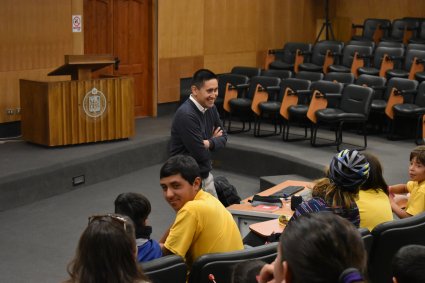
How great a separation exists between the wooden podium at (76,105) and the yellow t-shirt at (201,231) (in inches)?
184

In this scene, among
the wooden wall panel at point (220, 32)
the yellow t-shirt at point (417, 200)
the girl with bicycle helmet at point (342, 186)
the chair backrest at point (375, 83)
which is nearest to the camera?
the girl with bicycle helmet at point (342, 186)

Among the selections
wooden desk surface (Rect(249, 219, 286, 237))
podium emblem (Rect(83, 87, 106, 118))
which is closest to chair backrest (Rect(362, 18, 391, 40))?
podium emblem (Rect(83, 87, 106, 118))

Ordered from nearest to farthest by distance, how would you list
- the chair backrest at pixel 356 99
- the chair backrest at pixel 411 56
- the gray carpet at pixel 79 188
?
1. the gray carpet at pixel 79 188
2. the chair backrest at pixel 356 99
3. the chair backrest at pixel 411 56

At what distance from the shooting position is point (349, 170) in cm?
325

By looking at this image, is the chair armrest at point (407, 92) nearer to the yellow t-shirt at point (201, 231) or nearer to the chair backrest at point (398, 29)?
the chair backrest at point (398, 29)

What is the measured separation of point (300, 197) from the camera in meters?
4.73

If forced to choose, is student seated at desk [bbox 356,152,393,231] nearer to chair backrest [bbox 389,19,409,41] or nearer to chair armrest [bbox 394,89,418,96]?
chair armrest [bbox 394,89,418,96]

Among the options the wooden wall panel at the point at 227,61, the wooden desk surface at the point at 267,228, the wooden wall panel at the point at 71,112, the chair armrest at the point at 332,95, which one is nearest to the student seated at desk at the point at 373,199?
the wooden desk surface at the point at 267,228

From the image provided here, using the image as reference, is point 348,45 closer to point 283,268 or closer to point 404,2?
point 404,2

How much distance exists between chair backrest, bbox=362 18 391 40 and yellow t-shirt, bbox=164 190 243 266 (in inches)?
373

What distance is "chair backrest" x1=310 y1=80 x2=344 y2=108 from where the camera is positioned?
29.0 feet

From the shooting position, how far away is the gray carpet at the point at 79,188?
5.56 m

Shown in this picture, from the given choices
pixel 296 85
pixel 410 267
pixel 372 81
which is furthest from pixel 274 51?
pixel 410 267

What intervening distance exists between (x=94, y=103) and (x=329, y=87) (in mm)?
2894
